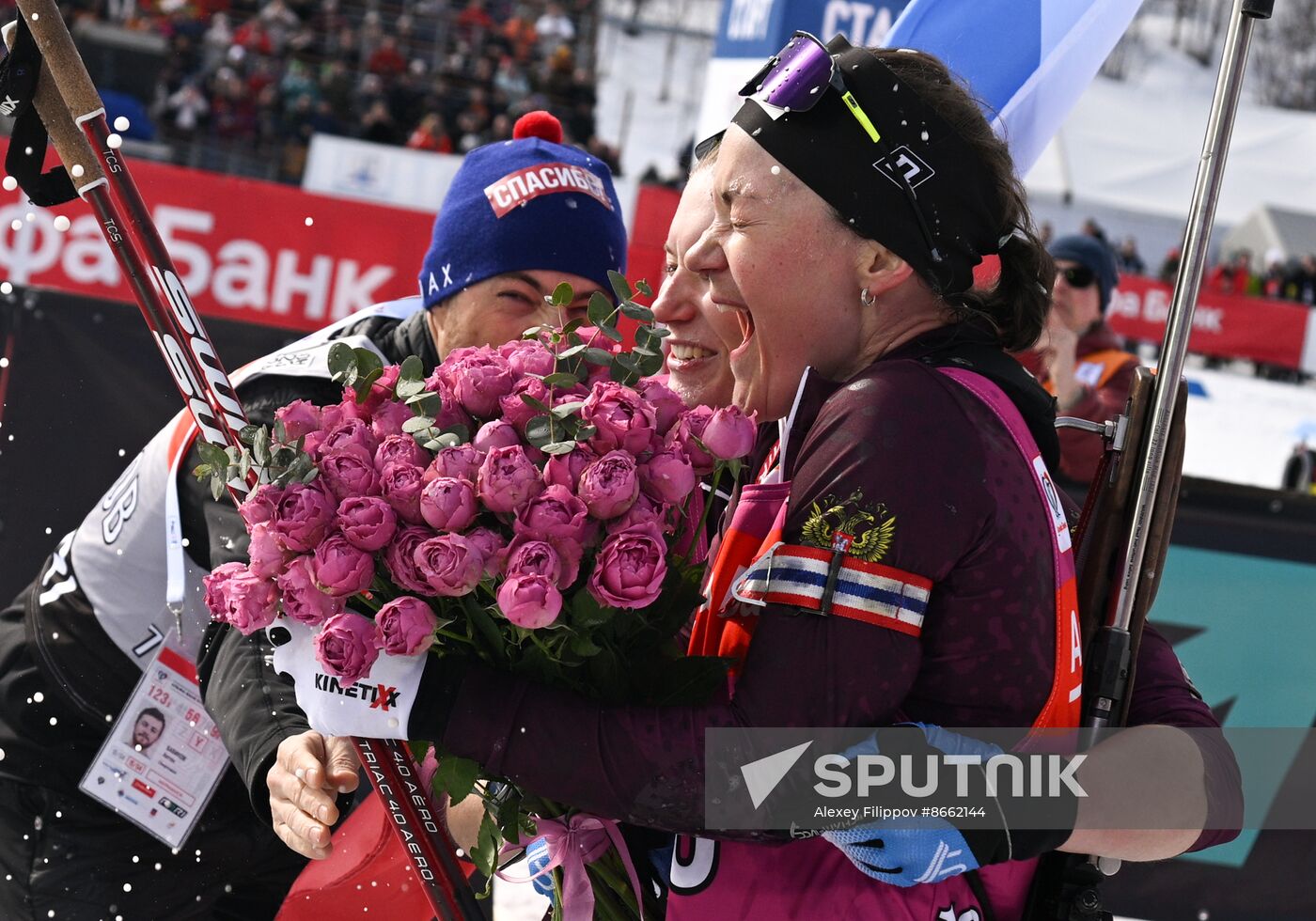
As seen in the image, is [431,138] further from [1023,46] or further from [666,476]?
[666,476]

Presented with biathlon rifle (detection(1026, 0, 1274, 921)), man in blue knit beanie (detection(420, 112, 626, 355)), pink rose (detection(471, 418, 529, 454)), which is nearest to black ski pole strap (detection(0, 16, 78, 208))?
pink rose (detection(471, 418, 529, 454))

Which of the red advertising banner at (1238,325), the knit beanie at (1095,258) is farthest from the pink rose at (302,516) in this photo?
the red advertising banner at (1238,325)

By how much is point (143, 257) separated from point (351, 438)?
40cm

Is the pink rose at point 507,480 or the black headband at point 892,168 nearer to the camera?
the pink rose at point 507,480

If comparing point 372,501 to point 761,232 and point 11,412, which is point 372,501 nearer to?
point 761,232

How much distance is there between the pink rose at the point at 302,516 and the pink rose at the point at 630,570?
1.00 ft

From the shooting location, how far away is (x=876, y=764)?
1513mm

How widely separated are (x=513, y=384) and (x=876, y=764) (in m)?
0.62

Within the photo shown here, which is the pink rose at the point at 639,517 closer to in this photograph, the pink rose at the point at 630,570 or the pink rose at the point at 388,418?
the pink rose at the point at 630,570

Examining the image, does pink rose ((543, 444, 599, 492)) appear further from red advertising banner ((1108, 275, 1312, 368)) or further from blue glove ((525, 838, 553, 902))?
red advertising banner ((1108, 275, 1312, 368))

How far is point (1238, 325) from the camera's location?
17.8 m

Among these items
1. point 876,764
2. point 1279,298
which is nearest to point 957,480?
point 876,764

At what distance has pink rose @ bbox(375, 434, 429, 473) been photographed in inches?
60.6

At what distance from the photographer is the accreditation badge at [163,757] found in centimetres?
251
